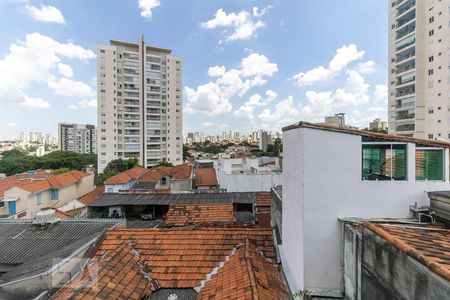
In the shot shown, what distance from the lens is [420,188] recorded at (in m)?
4.85

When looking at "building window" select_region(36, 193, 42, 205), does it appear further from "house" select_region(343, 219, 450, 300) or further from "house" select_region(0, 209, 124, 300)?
"house" select_region(343, 219, 450, 300)

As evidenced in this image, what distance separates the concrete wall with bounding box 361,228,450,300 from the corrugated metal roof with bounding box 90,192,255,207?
47.9ft

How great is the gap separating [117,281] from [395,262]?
207 inches

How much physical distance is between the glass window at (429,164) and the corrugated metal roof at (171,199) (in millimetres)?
13944

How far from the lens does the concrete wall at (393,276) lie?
245 centimetres

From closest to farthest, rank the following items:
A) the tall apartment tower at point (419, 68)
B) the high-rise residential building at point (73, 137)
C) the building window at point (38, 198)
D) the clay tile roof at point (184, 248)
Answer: the clay tile roof at point (184, 248) → the building window at point (38, 198) → the tall apartment tower at point (419, 68) → the high-rise residential building at point (73, 137)

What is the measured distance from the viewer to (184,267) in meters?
6.24

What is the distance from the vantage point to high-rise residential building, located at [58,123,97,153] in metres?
103

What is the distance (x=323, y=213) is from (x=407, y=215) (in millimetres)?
1761

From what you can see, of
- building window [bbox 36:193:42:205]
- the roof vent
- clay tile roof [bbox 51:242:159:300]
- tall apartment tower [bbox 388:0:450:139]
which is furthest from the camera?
tall apartment tower [bbox 388:0:450:139]

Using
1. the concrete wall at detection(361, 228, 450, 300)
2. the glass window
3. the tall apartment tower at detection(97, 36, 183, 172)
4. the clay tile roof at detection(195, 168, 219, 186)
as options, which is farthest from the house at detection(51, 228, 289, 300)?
the tall apartment tower at detection(97, 36, 183, 172)

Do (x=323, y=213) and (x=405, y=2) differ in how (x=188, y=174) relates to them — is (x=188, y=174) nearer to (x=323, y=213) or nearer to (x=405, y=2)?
(x=323, y=213)

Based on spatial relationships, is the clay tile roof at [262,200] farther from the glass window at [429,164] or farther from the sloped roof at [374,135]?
the sloped roof at [374,135]

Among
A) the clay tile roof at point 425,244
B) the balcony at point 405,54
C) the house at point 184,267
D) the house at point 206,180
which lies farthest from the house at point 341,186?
the balcony at point 405,54
